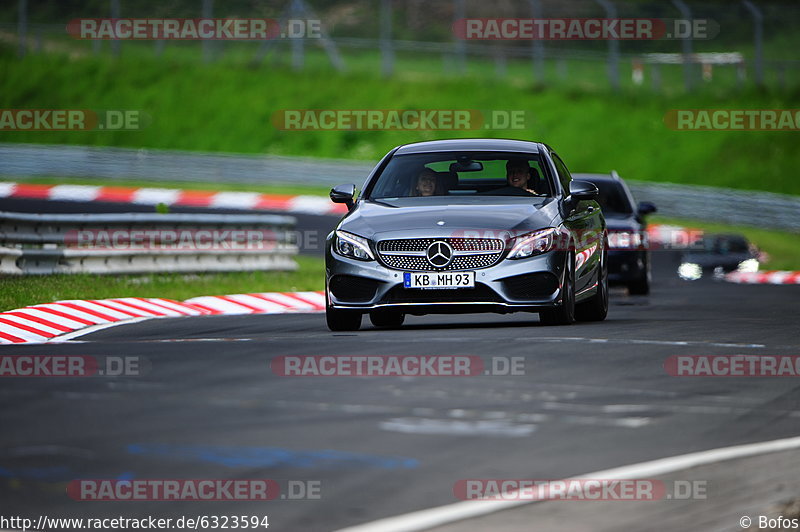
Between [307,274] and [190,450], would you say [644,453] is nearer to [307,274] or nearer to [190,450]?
[190,450]

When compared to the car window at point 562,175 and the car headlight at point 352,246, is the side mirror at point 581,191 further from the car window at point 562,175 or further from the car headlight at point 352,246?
the car headlight at point 352,246

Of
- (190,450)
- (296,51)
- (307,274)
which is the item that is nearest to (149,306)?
(307,274)

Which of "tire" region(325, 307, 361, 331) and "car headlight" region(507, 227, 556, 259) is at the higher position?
"car headlight" region(507, 227, 556, 259)

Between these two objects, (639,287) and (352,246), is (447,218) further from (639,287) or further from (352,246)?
(639,287)

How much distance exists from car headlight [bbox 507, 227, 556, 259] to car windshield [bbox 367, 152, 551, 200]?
0.94m

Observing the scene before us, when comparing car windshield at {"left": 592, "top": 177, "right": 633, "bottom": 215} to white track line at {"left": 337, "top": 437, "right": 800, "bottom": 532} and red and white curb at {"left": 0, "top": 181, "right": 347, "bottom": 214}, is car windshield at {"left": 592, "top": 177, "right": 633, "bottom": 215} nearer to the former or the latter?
white track line at {"left": 337, "top": 437, "right": 800, "bottom": 532}

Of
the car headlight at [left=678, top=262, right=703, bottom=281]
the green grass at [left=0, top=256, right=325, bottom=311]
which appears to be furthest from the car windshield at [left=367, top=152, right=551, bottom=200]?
the car headlight at [left=678, top=262, right=703, bottom=281]

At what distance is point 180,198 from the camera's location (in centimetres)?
3578

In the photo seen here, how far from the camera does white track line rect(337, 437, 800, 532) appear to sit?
5466mm

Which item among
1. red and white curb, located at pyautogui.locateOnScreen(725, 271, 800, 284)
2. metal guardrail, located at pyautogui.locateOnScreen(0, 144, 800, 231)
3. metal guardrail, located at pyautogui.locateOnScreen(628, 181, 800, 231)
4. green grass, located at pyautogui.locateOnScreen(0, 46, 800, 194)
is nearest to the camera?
red and white curb, located at pyautogui.locateOnScreen(725, 271, 800, 284)

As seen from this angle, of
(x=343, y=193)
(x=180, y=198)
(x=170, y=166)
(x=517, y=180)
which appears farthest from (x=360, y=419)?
Result: (x=170, y=166)

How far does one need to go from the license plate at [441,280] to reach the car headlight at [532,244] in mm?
377

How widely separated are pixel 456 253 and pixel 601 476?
19.3 feet

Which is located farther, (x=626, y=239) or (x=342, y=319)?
(x=626, y=239)
